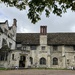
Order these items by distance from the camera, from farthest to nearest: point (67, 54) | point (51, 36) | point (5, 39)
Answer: point (51, 36) → point (67, 54) → point (5, 39)

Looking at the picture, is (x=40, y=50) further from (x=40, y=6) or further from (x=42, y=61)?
(x=40, y=6)

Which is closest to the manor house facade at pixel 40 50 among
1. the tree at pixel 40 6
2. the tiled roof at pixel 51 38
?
the tiled roof at pixel 51 38

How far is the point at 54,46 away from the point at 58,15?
145 feet

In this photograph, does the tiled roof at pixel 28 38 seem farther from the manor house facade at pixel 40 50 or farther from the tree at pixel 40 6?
the tree at pixel 40 6

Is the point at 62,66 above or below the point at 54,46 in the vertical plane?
below

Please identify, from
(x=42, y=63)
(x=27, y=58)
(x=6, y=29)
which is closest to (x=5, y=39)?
(x=6, y=29)

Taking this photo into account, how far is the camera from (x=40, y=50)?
166 ft

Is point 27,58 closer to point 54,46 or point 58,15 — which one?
point 54,46

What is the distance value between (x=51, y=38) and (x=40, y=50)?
Answer: 4.57 metres

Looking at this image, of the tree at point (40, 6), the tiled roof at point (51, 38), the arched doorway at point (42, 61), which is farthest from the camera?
the tiled roof at point (51, 38)

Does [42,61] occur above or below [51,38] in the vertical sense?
below

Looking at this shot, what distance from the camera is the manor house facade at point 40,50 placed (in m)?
46.8

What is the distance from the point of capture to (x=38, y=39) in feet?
170

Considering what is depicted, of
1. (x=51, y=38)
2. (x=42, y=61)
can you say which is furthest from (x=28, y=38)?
(x=42, y=61)
